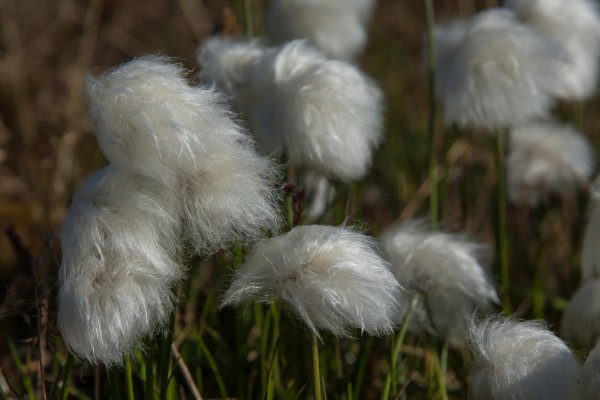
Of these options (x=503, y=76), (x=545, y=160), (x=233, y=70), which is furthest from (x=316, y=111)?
(x=545, y=160)

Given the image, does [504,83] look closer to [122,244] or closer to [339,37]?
[339,37]

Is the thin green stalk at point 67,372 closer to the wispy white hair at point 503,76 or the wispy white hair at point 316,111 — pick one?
the wispy white hair at point 316,111

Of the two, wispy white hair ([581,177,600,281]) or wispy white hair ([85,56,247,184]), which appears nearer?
wispy white hair ([85,56,247,184])

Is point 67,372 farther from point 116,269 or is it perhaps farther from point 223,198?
point 223,198

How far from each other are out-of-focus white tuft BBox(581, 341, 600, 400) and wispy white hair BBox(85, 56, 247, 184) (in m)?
0.52

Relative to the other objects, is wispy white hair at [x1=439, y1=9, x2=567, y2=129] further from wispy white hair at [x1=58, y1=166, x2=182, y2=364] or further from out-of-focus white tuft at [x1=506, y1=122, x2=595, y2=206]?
wispy white hair at [x1=58, y1=166, x2=182, y2=364]

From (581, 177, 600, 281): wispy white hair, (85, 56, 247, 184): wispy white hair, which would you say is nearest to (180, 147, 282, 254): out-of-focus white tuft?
(85, 56, 247, 184): wispy white hair

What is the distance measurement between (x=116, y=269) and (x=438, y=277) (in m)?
0.63

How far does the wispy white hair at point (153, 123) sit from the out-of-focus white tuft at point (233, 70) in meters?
0.37

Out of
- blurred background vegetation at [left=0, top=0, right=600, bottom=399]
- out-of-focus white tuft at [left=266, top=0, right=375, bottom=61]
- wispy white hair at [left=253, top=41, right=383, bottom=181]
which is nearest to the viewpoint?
wispy white hair at [left=253, top=41, right=383, bottom=181]

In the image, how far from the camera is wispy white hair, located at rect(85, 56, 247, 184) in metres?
0.91

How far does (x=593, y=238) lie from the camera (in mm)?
1335

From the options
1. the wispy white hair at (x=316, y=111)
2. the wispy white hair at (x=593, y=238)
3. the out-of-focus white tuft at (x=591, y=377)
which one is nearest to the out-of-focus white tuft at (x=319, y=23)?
the wispy white hair at (x=316, y=111)

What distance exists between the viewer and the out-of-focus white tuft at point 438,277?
1.34 m
